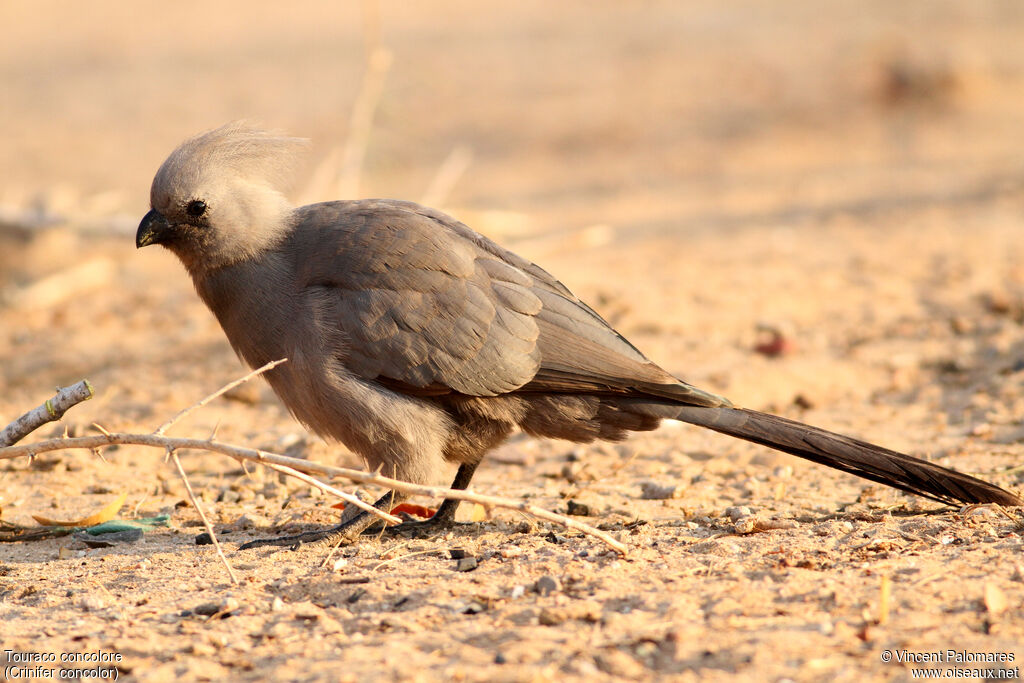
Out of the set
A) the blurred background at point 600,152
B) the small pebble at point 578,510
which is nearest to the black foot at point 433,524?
the small pebble at point 578,510

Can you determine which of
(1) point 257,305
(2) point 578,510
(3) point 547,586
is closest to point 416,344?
(1) point 257,305

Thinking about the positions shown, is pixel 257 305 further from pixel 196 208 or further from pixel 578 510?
pixel 578 510

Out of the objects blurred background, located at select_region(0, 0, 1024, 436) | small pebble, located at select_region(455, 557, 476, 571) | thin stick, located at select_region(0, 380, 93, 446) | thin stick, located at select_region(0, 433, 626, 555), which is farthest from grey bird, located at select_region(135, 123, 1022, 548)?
blurred background, located at select_region(0, 0, 1024, 436)

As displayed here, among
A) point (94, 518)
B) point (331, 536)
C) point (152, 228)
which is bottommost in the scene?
point (94, 518)

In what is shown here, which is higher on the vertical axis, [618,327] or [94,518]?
[618,327]

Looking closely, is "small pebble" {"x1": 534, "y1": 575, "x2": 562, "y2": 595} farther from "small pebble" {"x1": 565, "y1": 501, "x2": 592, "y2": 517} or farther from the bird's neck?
the bird's neck

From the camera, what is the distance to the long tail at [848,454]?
4.43 metres

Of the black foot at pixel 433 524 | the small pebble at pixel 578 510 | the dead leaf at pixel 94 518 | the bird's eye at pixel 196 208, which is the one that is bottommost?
the dead leaf at pixel 94 518

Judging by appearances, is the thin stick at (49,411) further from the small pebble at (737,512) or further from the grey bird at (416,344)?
the small pebble at (737,512)

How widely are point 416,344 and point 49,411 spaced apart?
1.50 m

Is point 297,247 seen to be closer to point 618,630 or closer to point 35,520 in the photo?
point 35,520

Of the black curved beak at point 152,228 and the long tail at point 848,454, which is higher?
the black curved beak at point 152,228

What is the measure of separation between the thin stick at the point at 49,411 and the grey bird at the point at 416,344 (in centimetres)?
88

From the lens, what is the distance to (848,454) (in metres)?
4.53
